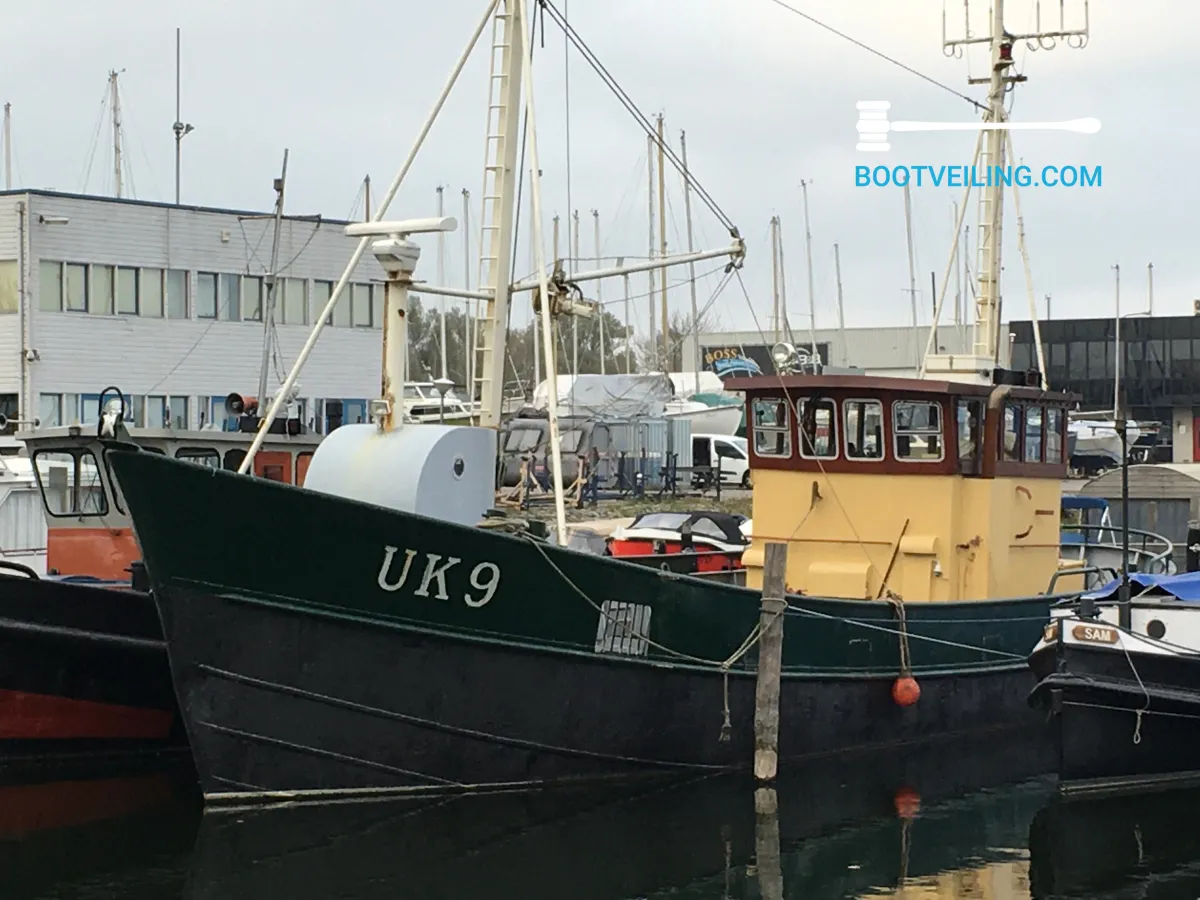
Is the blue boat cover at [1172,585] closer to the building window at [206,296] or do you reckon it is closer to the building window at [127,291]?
the building window at [127,291]

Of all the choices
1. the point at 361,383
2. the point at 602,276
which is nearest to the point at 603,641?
the point at 602,276

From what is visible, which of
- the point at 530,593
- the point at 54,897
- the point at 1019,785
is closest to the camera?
the point at 54,897

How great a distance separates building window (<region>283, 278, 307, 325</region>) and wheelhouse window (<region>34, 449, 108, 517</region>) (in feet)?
68.0

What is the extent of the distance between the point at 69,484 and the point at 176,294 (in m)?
19.6

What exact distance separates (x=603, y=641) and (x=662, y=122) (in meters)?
42.1

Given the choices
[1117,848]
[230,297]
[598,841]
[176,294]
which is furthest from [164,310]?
[1117,848]

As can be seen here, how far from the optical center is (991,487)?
59.4 ft

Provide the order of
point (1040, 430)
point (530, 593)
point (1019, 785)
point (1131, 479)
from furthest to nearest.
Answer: point (1131, 479)
point (1040, 430)
point (1019, 785)
point (530, 593)

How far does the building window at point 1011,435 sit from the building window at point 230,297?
23.4 m

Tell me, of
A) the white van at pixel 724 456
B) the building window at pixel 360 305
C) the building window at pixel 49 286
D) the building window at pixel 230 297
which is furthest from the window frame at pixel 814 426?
the white van at pixel 724 456

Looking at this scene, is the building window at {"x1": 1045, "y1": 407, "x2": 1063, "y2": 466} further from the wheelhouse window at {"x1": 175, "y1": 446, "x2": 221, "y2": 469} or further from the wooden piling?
the wheelhouse window at {"x1": 175, "y1": 446, "x2": 221, "y2": 469}

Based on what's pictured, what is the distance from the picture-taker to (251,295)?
39000 mm

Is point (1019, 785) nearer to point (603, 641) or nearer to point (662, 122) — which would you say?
point (603, 641)

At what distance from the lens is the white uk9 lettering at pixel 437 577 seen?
13930 millimetres
